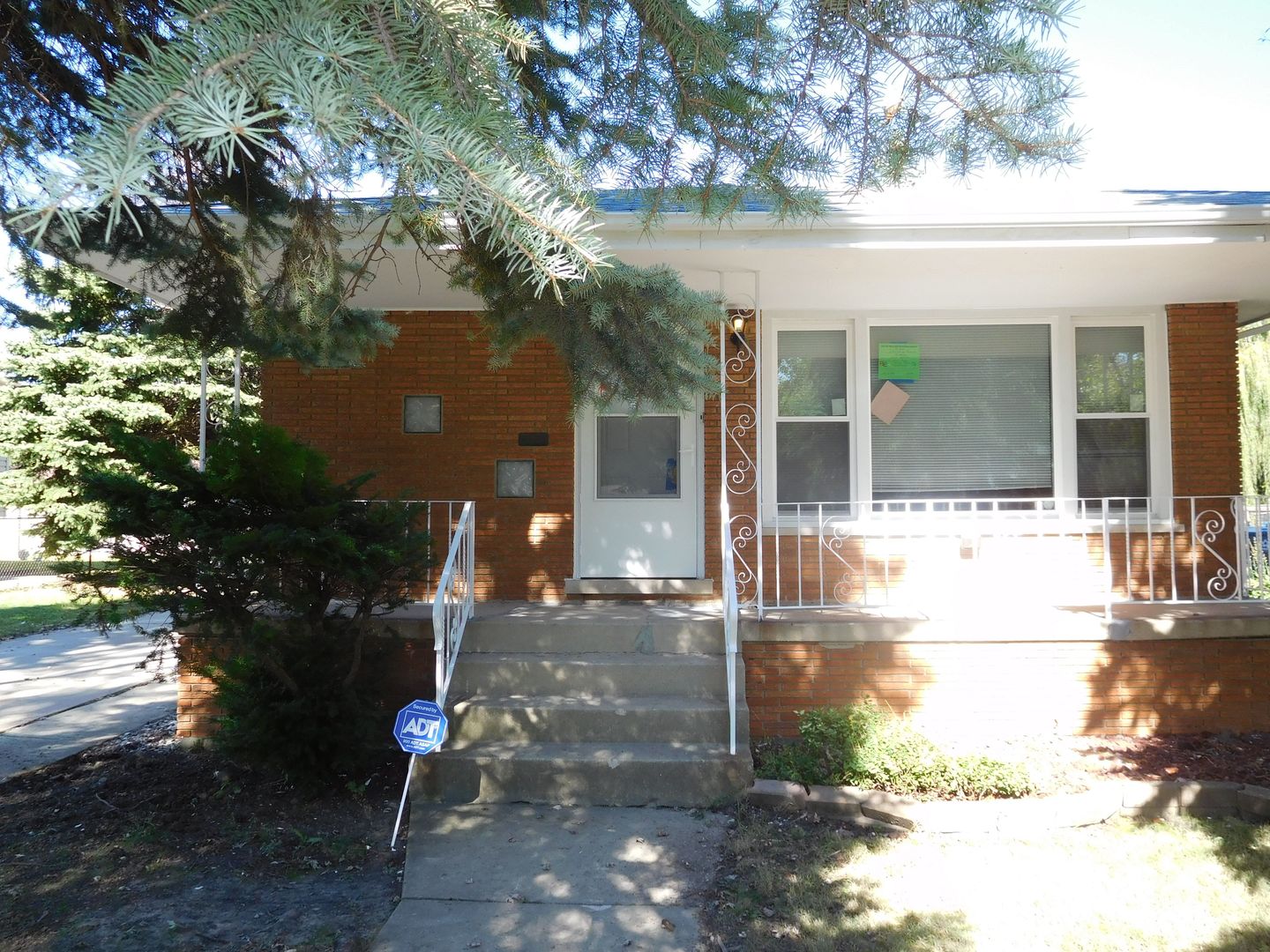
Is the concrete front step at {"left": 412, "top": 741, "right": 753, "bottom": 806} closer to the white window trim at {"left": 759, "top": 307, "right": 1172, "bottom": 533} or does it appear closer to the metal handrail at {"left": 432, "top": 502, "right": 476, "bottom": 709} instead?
the metal handrail at {"left": 432, "top": 502, "right": 476, "bottom": 709}

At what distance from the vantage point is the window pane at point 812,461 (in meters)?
7.30

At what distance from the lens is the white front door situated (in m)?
7.20

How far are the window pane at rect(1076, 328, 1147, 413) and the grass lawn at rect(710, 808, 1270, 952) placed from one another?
12.7ft

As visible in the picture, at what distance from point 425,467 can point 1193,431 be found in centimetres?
630

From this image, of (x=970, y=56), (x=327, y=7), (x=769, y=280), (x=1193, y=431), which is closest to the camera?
(x=327, y=7)

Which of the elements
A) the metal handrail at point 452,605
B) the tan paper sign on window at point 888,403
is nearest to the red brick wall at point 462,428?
the metal handrail at point 452,605

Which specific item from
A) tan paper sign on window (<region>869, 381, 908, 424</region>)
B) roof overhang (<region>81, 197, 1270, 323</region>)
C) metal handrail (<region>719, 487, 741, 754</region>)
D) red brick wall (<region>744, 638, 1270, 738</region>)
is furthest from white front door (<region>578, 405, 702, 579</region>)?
metal handrail (<region>719, 487, 741, 754</region>)

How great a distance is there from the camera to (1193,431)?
7113 millimetres

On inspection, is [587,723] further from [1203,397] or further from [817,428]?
[1203,397]

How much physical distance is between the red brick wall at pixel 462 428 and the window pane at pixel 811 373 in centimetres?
184

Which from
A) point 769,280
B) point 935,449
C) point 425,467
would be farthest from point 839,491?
point 425,467

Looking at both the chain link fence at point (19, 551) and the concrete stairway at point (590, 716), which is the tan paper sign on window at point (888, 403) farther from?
the chain link fence at point (19, 551)

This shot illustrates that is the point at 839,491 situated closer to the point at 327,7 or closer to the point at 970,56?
the point at 970,56

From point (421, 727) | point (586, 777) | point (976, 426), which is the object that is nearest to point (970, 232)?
point (976, 426)
